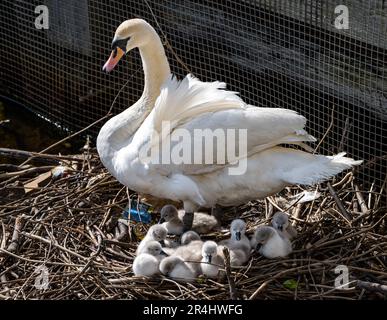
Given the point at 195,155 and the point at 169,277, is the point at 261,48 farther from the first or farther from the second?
the point at 169,277

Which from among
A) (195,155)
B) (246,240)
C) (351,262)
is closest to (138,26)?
(195,155)

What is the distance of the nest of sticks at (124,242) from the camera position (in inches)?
232

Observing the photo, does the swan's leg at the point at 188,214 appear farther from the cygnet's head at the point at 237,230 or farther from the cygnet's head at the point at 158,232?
the cygnet's head at the point at 237,230

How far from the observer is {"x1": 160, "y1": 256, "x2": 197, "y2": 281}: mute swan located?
5930 mm

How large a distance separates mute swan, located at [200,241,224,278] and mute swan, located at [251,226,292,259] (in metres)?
0.33

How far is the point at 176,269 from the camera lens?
5.95 m

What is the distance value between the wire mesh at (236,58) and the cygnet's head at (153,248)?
1.79m

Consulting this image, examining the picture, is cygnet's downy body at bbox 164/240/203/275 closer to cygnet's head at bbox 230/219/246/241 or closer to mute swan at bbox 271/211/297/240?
cygnet's head at bbox 230/219/246/241

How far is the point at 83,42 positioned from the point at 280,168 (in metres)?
3.44

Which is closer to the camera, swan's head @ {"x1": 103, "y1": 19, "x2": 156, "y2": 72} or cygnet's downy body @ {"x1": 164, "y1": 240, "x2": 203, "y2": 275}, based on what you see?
cygnet's downy body @ {"x1": 164, "y1": 240, "x2": 203, "y2": 275}
